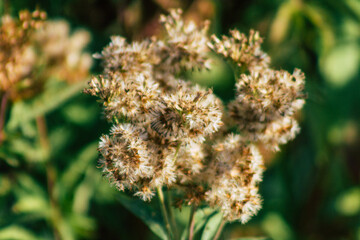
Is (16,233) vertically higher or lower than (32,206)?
lower

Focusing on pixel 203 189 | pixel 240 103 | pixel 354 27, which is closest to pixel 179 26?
pixel 240 103

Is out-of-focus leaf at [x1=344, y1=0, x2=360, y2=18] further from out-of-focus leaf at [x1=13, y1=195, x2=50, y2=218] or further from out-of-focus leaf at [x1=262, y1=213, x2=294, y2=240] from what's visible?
out-of-focus leaf at [x1=13, y1=195, x2=50, y2=218]

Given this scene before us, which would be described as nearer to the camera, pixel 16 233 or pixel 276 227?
pixel 16 233

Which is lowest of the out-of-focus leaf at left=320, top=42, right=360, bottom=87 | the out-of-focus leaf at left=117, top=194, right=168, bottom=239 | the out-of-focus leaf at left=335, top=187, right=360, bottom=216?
the out-of-focus leaf at left=117, top=194, right=168, bottom=239

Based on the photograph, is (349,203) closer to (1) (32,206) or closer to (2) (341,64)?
(2) (341,64)

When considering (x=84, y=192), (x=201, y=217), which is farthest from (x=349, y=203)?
(x=84, y=192)

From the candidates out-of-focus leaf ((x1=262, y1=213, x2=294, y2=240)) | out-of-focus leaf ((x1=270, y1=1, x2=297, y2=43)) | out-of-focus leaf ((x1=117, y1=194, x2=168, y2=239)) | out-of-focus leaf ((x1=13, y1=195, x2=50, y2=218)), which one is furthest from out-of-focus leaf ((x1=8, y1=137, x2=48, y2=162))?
out-of-focus leaf ((x1=270, y1=1, x2=297, y2=43))

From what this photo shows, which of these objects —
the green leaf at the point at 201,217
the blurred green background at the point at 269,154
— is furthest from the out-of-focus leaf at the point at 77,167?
the green leaf at the point at 201,217
